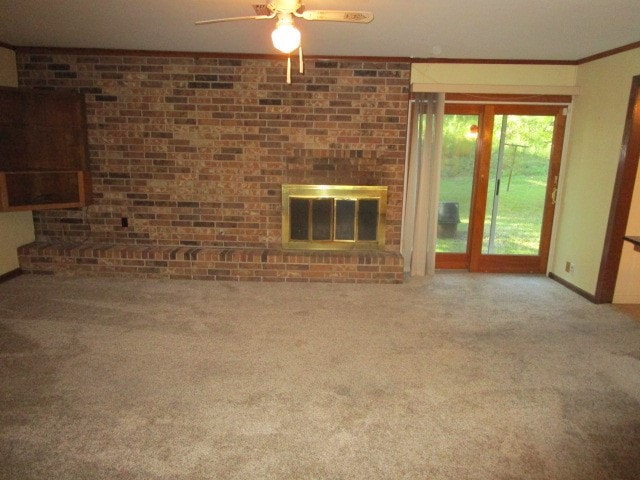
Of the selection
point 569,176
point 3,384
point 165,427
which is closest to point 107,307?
point 3,384

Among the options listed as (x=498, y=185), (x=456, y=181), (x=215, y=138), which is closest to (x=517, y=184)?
(x=498, y=185)

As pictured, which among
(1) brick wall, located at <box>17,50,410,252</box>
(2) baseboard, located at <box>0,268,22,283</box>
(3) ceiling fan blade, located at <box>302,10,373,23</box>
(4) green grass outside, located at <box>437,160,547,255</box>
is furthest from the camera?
(4) green grass outside, located at <box>437,160,547,255</box>

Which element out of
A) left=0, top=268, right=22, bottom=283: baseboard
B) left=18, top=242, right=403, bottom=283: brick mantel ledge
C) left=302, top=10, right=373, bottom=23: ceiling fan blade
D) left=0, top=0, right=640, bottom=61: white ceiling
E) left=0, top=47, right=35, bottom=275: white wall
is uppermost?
left=0, top=0, right=640, bottom=61: white ceiling

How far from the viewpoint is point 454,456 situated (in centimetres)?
190

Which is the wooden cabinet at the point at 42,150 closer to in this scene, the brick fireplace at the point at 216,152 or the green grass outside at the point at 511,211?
the brick fireplace at the point at 216,152

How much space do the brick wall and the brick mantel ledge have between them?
281mm

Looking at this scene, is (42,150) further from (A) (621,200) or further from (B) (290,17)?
(A) (621,200)

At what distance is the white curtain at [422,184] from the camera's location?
14.4 feet

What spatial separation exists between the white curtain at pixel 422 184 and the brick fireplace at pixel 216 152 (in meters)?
0.15

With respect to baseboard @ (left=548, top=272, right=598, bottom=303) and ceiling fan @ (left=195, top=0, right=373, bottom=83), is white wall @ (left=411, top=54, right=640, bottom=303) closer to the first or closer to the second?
baseboard @ (left=548, top=272, right=598, bottom=303)

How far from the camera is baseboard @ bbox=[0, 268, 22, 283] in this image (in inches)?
161

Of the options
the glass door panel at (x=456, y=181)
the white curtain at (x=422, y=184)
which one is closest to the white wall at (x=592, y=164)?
the glass door panel at (x=456, y=181)

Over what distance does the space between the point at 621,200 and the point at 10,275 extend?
5.95 m

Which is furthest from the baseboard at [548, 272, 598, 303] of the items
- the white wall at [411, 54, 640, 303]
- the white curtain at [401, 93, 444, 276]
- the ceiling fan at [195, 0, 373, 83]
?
the ceiling fan at [195, 0, 373, 83]
